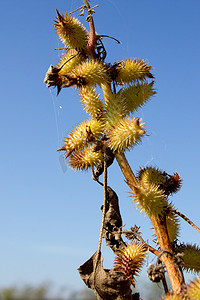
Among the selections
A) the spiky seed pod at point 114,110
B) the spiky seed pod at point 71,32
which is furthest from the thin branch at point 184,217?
the spiky seed pod at point 71,32

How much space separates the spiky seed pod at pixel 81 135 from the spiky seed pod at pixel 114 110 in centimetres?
6

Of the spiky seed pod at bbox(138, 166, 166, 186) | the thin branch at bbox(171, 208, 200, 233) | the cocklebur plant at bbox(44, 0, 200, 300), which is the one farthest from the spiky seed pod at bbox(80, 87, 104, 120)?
the thin branch at bbox(171, 208, 200, 233)

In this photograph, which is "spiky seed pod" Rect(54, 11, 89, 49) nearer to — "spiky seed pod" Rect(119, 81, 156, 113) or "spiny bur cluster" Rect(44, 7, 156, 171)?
"spiny bur cluster" Rect(44, 7, 156, 171)

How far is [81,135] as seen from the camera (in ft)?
7.27

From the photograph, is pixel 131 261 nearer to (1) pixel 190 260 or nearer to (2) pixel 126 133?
(1) pixel 190 260

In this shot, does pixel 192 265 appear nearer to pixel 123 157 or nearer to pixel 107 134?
pixel 123 157

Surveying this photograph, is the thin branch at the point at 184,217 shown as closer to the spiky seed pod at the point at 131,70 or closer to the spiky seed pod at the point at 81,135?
the spiky seed pod at the point at 81,135

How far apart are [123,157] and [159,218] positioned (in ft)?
1.45

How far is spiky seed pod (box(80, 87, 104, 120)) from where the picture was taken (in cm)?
230

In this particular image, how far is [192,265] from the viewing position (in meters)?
2.25

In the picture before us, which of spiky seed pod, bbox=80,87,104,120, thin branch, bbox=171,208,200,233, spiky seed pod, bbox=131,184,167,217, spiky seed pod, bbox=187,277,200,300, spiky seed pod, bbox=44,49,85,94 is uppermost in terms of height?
spiky seed pod, bbox=44,49,85,94

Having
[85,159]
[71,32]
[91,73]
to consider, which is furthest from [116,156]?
[71,32]

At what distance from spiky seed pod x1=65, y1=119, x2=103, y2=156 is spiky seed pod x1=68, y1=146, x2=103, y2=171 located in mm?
45

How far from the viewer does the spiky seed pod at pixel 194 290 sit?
1804mm
